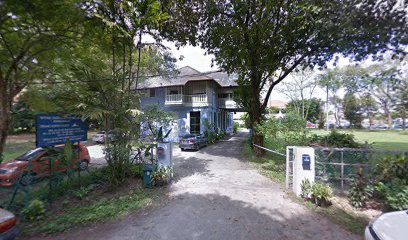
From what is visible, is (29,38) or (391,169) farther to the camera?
(391,169)

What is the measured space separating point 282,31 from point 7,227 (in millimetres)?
11198

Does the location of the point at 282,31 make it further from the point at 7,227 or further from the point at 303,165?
the point at 7,227

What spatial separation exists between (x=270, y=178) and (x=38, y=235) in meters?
7.05

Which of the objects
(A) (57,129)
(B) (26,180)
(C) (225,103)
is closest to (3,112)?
(A) (57,129)

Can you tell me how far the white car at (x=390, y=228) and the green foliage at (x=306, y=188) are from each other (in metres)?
2.39

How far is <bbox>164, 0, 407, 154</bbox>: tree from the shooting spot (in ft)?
20.0

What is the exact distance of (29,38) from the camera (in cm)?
511

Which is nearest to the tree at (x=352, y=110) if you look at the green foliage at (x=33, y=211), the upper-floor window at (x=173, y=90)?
the upper-floor window at (x=173, y=90)

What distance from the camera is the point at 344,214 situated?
479cm

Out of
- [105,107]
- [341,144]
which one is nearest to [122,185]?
[105,107]

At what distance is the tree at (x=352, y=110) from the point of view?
45.2 meters

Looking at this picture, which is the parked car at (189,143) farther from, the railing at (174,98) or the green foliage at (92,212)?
the green foliage at (92,212)

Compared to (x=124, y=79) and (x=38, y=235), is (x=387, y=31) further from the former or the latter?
(x=38, y=235)

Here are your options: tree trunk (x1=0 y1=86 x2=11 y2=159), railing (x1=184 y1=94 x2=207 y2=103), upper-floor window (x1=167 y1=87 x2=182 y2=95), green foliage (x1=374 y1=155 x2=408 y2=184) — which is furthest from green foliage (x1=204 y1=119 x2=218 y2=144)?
tree trunk (x1=0 y1=86 x2=11 y2=159)
